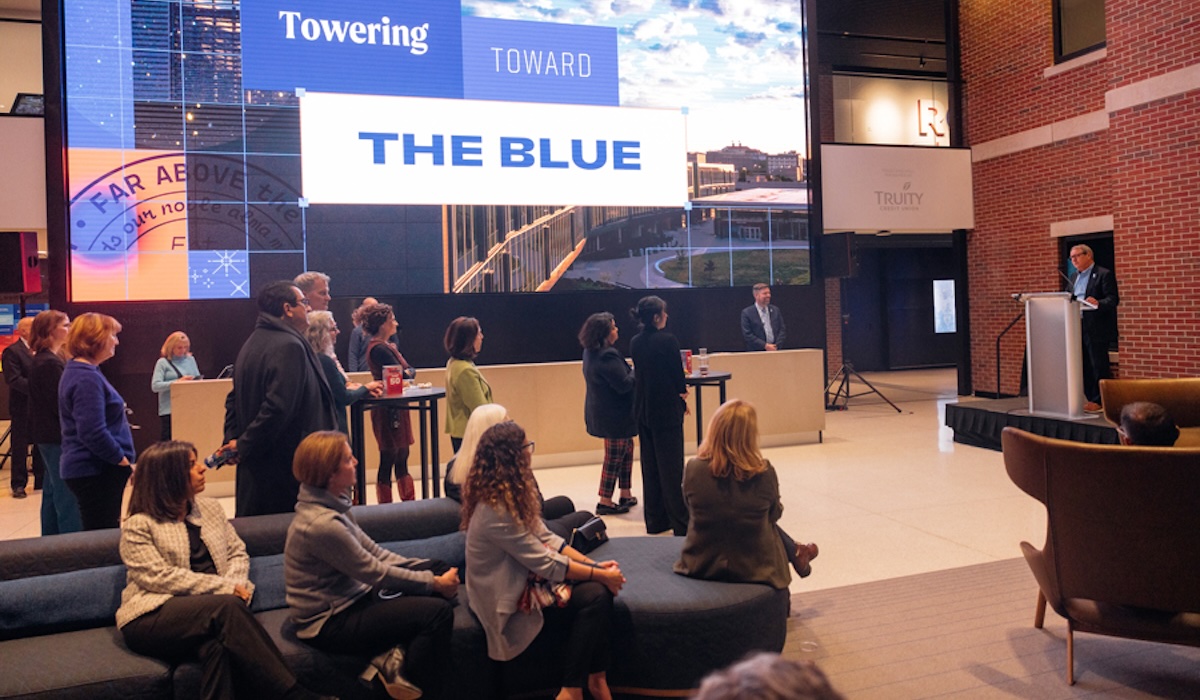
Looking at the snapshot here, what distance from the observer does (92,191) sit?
819 centimetres

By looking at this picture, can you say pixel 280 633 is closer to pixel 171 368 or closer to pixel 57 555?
pixel 57 555

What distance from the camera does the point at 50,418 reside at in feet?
14.8

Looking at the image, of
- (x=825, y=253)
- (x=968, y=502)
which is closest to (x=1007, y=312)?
(x=825, y=253)

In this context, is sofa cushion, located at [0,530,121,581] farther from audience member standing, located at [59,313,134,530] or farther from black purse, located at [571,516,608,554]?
black purse, located at [571,516,608,554]

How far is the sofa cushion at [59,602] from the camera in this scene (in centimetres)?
290

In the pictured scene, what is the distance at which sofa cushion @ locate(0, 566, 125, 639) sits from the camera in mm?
2898

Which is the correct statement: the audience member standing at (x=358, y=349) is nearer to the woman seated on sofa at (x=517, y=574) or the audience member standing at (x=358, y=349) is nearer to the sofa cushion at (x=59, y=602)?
the sofa cushion at (x=59, y=602)

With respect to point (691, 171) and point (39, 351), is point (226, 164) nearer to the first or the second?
point (39, 351)

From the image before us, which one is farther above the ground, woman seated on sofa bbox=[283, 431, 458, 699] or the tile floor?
woman seated on sofa bbox=[283, 431, 458, 699]

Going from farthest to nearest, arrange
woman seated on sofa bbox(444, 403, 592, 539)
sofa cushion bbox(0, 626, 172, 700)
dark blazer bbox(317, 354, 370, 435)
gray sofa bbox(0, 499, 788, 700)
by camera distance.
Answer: dark blazer bbox(317, 354, 370, 435) → woman seated on sofa bbox(444, 403, 592, 539) → gray sofa bbox(0, 499, 788, 700) → sofa cushion bbox(0, 626, 172, 700)

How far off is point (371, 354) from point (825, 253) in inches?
282

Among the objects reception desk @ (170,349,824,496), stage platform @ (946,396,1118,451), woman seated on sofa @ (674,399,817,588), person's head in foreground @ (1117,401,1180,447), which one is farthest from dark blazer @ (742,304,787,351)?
woman seated on sofa @ (674,399,817,588)

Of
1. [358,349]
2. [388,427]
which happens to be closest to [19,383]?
[358,349]

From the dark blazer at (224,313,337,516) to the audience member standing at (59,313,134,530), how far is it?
0.63m
